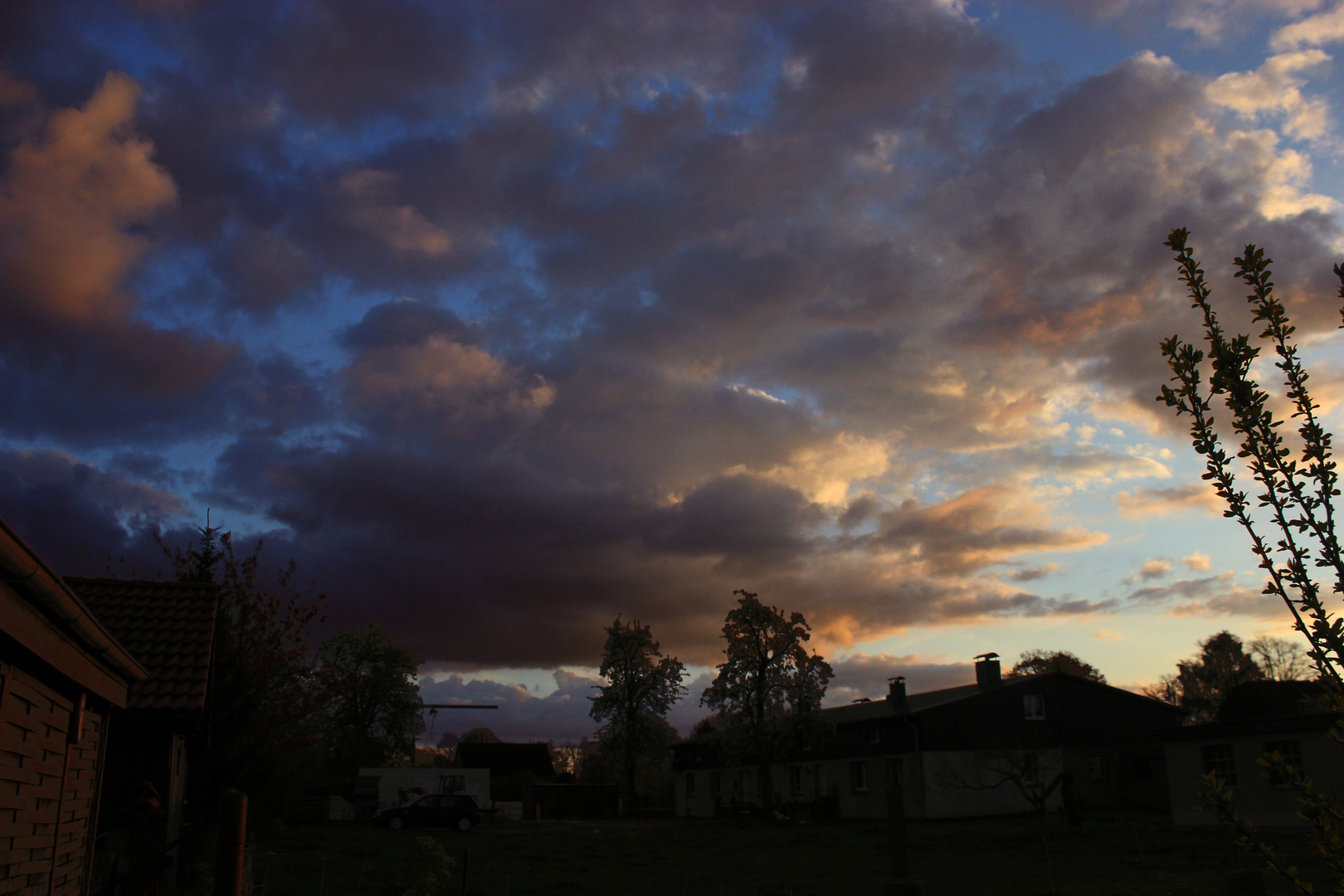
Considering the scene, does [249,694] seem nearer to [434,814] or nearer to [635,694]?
[434,814]

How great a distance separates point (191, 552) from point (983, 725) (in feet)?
113

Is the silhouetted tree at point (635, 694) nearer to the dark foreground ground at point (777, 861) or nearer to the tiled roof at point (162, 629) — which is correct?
the dark foreground ground at point (777, 861)

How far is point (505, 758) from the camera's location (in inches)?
3282

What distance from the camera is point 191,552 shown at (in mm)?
19656

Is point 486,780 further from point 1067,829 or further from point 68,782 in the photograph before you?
point 68,782

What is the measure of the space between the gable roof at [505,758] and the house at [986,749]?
140ft

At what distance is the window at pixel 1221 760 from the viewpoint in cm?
2838

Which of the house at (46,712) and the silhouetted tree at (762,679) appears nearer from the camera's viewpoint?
the house at (46,712)

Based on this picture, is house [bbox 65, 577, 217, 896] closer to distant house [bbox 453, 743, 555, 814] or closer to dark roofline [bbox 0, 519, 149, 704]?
dark roofline [bbox 0, 519, 149, 704]

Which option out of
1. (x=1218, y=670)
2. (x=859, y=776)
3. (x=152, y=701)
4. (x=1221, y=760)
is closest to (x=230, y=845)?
(x=152, y=701)

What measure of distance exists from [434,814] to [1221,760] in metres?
33.2

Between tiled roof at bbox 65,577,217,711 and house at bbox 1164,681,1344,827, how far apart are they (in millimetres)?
23735

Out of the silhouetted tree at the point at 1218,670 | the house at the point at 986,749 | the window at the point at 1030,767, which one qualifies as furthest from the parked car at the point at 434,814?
the silhouetted tree at the point at 1218,670

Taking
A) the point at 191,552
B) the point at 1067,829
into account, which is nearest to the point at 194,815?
the point at 191,552
